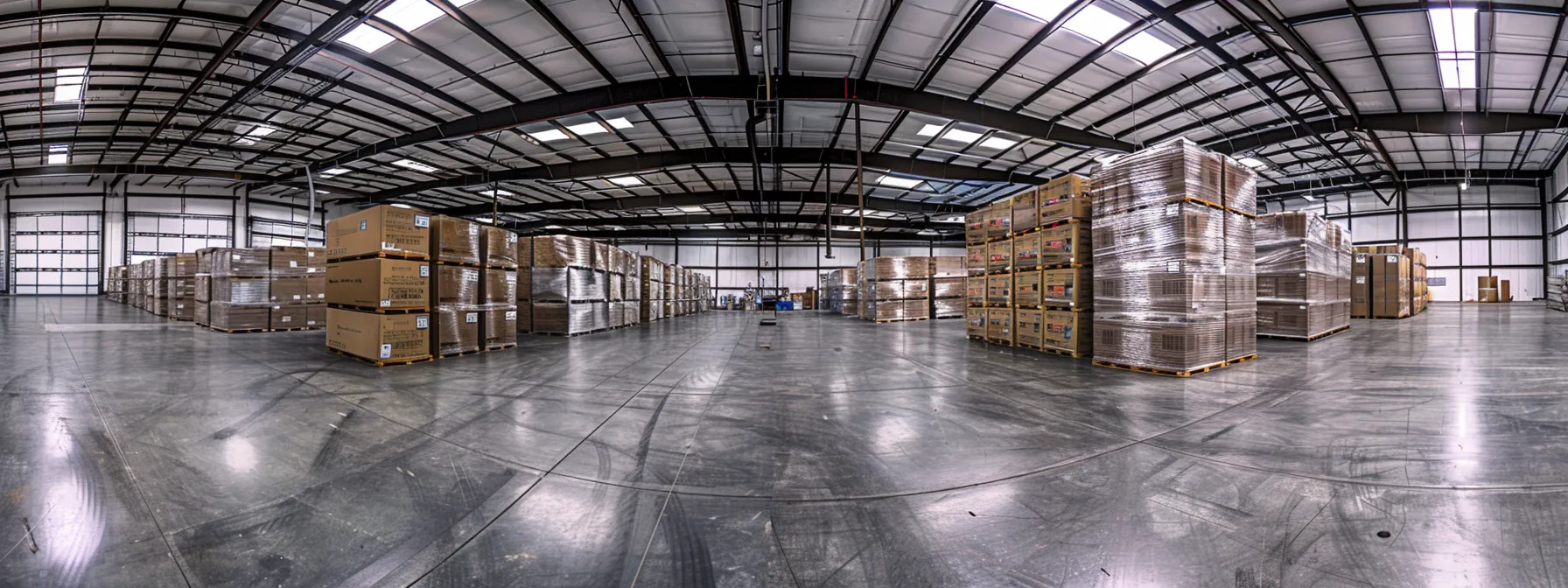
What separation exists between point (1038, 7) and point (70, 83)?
20037 mm

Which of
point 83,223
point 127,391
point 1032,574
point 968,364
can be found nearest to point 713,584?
point 1032,574

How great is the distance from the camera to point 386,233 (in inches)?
229

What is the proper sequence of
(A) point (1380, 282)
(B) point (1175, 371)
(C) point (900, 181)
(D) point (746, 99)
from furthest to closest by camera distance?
(C) point (900, 181), (A) point (1380, 282), (D) point (746, 99), (B) point (1175, 371)

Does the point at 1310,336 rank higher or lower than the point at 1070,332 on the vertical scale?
lower

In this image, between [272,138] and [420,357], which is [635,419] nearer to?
[420,357]

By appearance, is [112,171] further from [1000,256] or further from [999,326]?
[999,326]

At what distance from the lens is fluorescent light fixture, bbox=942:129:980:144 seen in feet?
42.6

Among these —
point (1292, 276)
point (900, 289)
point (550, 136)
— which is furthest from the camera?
point (900, 289)

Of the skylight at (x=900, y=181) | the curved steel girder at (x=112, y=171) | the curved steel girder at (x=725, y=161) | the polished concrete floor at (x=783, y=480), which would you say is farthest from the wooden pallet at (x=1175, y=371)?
the curved steel girder at (x=112, y=171)

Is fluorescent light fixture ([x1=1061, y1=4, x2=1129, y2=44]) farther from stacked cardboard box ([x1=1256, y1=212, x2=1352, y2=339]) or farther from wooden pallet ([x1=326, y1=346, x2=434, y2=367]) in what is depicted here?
wooden pallet ([x1=326, y1=346, x2=434, y2=367])

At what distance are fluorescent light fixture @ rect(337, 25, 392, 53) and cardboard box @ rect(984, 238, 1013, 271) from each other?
1100cm

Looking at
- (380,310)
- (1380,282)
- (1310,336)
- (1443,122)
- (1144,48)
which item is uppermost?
(1144,48)

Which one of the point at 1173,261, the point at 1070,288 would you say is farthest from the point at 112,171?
the point at 1173,261

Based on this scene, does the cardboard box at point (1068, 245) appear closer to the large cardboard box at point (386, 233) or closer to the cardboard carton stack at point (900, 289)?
the cardboard carton stack at point (900, 289)
